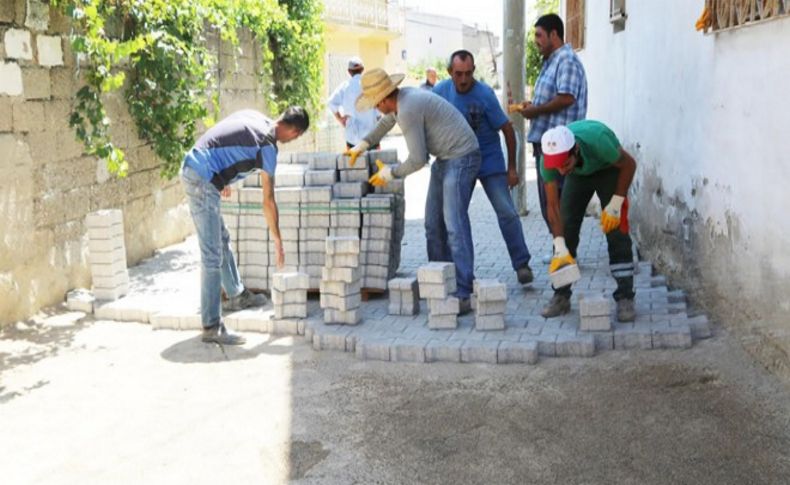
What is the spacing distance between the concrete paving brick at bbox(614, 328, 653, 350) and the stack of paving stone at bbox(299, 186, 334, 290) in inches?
87.9

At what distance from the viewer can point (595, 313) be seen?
16.1 feet

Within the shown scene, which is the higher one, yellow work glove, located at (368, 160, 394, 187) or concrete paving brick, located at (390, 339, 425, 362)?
yellow work glove, located at (368, 160, 394, 187)

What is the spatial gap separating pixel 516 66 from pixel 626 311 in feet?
17.3

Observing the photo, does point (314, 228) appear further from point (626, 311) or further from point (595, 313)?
point (626, 311)

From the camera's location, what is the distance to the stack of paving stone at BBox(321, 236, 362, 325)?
5355 mm

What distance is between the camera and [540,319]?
17.4ft

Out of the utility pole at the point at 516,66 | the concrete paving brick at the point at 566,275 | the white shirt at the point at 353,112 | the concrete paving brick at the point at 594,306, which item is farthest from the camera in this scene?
the utility pole at the point at 516,66

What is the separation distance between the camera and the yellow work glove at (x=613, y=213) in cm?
494

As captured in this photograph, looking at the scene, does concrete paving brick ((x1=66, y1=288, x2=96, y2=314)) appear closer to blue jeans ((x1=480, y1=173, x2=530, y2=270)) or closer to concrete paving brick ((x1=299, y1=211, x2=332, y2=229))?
concrete paving brick ((x1=299, y1=211, x2=332, y2=229))

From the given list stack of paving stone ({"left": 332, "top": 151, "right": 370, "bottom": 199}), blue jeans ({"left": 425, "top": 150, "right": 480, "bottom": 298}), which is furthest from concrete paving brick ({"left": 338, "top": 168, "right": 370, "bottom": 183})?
blue jeans ({"left": 425, "top": 150, "right": 480, "bottom": 298})

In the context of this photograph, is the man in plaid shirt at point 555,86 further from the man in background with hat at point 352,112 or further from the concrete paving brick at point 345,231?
the man in background with hat at point 352,112

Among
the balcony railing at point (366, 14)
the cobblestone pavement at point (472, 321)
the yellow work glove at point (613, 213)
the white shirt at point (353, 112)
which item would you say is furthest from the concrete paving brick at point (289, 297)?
the balcony railing at point (366, 14)

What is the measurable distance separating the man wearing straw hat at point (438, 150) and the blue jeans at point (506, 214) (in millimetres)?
400

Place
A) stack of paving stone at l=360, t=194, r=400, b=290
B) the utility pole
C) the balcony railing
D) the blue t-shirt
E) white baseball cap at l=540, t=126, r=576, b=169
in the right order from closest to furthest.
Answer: white baseball cap at l=540, t=126, r=576, b=169, stack of paving stone at l=360, t=194, r=400, b=290, the blue t-shirt, the utility pole, the balcony railing
